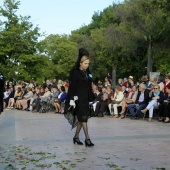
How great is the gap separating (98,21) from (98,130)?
59.6 m

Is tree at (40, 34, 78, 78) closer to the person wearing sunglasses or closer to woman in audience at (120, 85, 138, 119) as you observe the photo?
woman in audience at (120, 85, 138, 119)

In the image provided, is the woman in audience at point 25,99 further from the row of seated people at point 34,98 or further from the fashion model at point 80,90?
the fashion model at point 80,90

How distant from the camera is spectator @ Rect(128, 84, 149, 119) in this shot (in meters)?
15.6

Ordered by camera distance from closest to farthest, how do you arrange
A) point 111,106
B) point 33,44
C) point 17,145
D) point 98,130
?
point 17,145 → point 98,130 → point 111,106 → point 33,44

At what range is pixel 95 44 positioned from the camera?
58.5 meters

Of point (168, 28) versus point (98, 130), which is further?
point (168, 28)

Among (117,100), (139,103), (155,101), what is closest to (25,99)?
(117,100)

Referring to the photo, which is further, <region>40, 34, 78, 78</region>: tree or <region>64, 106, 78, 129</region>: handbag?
<region>40, 34, 78, 78</region>: tree

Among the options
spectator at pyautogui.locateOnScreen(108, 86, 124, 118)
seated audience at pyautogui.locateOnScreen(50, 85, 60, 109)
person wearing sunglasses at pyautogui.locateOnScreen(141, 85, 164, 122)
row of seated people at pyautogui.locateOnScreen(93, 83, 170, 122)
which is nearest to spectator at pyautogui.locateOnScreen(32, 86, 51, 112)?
seated audience at pyautogui.locateOnScreen(50, 85, 60, 109)

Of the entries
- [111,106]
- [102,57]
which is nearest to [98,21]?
[102,57]

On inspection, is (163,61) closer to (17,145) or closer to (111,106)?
(111,106)

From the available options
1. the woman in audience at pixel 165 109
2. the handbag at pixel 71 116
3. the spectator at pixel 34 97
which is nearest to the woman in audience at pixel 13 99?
the spectator at pixel 34 97

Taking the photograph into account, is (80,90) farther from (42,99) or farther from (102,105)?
(42,99)

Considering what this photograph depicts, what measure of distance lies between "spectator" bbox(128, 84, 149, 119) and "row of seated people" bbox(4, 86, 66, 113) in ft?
17.9
